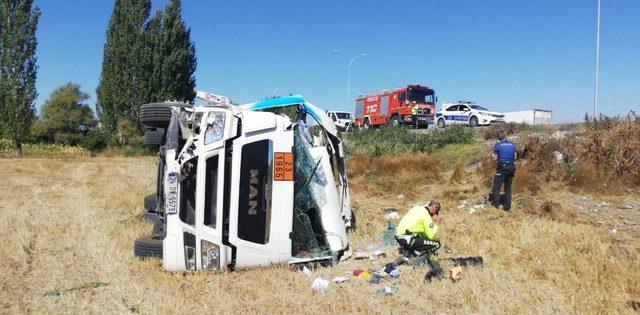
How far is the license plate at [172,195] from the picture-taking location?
5.65m

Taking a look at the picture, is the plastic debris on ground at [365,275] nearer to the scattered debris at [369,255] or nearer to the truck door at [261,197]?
the scattered debris at [369,255]

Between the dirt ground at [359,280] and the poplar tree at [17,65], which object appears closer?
the dirt ground at [359,280]

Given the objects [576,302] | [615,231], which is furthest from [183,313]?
[615,231]

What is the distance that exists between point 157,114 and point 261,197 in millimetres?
1871

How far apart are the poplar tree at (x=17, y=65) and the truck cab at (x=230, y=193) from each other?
1302 inches

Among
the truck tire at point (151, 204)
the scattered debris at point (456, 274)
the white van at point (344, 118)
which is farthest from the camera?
the white van at point (344, 118)

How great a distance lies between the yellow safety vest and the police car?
62.2 feet

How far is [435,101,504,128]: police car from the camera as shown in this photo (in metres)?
24.2

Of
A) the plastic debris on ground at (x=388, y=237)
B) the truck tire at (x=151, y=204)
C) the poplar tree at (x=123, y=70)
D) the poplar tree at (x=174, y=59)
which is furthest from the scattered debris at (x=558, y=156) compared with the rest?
the poplar tree at (x=123, y=70)

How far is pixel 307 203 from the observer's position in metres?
6.38

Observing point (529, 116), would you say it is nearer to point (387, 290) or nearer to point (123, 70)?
point (387, 290)

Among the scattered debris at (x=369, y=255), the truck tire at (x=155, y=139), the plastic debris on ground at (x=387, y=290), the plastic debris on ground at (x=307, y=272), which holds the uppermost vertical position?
the truck tire at (x=155, y=139)

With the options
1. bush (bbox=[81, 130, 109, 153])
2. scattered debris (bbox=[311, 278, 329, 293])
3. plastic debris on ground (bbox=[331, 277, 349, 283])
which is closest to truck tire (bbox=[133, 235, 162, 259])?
scattered debris (bbox=[311, 278, 329, 293])

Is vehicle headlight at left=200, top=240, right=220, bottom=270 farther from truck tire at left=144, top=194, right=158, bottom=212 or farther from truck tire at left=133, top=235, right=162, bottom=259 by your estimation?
truck tire at left=144, top=194, right=158, bottom=212
